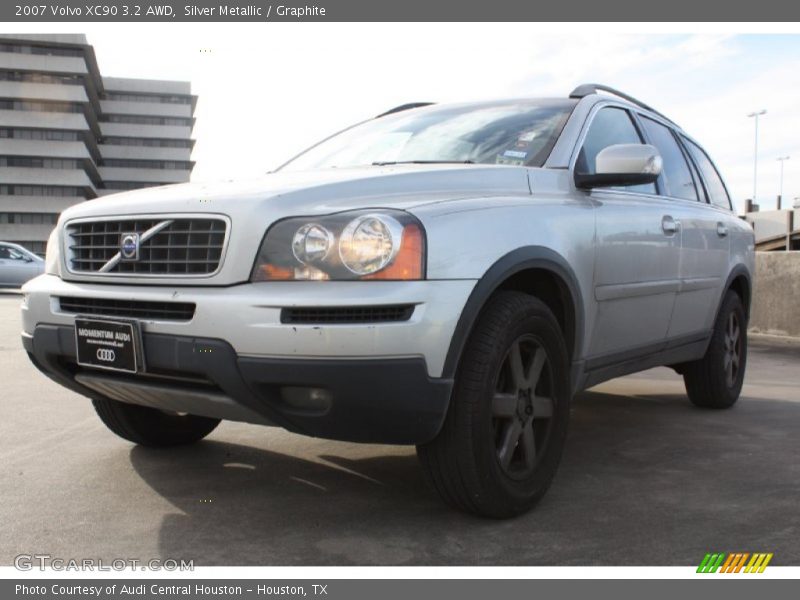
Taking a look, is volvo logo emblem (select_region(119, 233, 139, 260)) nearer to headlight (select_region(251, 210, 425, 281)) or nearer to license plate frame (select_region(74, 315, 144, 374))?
license plate frame (select_region(74, 315, 144, 374))

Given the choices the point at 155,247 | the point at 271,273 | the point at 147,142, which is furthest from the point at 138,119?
the point at 271,273

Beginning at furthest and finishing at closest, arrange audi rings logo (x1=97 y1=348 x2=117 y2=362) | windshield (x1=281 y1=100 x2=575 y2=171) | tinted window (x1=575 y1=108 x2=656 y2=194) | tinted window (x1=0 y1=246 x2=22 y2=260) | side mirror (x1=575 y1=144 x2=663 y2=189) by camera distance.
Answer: tinted window (x1=0 y1=246 x2=22 y2=260)
tinted window (x1=575 y1=108 x2=656 y2=194)
windshield (x1=281 y1=100 x2=575 y2=171)
side mirror (x1=575 y1=144 x2=663 y2=189)
audi rings logo (x1=97 y1=348 x2=117 y2=362)

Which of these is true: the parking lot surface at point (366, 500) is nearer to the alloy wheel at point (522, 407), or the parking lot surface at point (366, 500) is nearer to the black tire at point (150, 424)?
the black tire at point (150, 424)

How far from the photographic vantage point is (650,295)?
13.7 ft

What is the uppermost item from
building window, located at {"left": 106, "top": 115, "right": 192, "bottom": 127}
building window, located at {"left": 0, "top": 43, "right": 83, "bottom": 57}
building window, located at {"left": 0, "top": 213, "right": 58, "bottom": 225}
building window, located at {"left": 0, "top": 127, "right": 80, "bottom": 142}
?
building window, located at {"left": 0, "top": 43, "right": 83, "bottom": 57}

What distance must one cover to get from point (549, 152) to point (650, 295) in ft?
3.26

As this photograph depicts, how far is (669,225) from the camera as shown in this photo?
4.40m

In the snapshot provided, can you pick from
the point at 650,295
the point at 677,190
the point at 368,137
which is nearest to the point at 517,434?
the point at 650,295

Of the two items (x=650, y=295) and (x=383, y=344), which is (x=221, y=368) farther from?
(x=650, y=295)

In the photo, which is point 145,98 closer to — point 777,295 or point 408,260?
point 777,295

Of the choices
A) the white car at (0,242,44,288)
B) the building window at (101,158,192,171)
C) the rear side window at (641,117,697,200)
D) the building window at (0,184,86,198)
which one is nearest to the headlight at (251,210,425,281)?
the rear side window at (641,117,697,200)

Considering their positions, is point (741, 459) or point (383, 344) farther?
point (741, 459)

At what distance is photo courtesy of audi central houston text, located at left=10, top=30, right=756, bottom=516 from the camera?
2.64 meters

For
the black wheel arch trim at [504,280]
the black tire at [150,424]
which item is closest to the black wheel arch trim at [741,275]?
the black wheel arch trim at [504,280]
